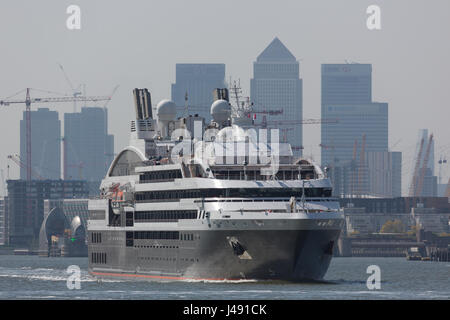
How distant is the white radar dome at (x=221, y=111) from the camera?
123438 mm

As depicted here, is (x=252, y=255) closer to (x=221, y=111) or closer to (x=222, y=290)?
(x=222, y=290)

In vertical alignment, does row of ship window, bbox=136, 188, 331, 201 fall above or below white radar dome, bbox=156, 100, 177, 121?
below

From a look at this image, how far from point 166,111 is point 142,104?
7.23 meters

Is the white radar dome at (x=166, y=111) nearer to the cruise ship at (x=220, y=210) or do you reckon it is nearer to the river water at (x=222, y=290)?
the cruise ship at (x=220, y=210)

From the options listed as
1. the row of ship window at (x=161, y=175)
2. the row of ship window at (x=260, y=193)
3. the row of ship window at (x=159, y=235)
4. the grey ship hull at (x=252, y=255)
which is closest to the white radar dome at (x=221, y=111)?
the row of ship window at (x=161, y=175)

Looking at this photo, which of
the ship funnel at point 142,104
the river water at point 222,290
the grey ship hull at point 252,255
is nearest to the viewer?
the river water at point 222,290

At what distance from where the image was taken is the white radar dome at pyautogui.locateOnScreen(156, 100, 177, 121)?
420 ft

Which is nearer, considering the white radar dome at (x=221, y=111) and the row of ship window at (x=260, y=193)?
the row of ship window at (x=260, y=193)

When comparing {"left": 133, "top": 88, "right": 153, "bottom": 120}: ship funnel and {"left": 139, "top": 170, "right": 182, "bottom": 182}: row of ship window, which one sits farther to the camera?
{"left": 133, "top": 88, "right": 153, "bottom": 120}: ship funnel

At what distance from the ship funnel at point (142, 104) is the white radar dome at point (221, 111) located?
10.4 m

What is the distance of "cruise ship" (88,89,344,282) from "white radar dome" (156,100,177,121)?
4042mm

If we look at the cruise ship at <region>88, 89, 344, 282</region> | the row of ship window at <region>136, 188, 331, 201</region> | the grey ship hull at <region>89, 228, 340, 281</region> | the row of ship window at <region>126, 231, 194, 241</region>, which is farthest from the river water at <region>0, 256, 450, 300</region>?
the row of ship window at <region>136, 188, 331, 201</region>

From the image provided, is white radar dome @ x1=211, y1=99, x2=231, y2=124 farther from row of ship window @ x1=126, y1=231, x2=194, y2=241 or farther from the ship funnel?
row of ship window @ x1=126, y1=231, x2=194, y2=241
